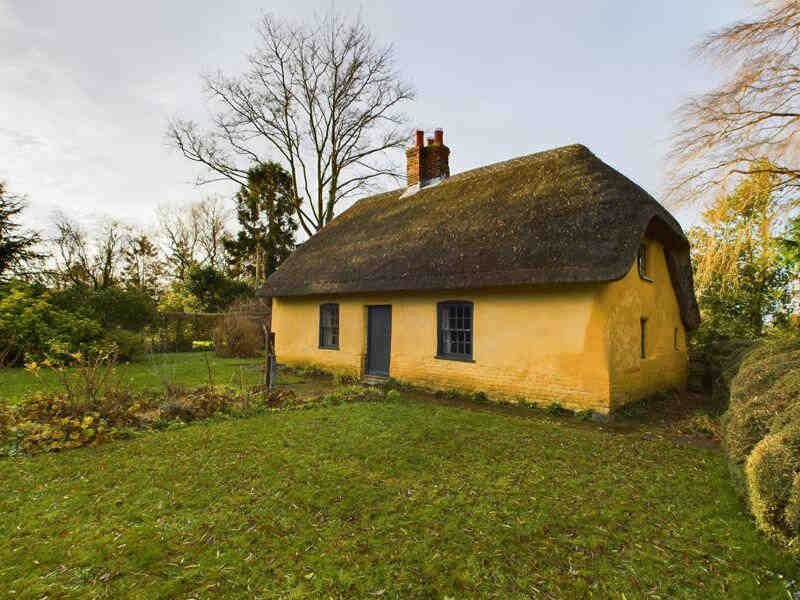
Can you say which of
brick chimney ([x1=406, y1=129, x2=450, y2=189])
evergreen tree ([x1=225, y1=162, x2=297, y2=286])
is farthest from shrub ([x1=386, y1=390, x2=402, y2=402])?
evergreen tree ([x1=225, y1=162, x2=297, y2=286])

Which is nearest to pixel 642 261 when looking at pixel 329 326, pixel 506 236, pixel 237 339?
pixel 506 236

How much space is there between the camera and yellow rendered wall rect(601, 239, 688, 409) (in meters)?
7.60

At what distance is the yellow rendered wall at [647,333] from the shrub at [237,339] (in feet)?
44.5

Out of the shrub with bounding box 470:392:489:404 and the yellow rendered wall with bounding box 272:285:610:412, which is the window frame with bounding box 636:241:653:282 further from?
the shrub with bounding box 470:392:489:404

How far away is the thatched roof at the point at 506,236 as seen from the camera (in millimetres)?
7590

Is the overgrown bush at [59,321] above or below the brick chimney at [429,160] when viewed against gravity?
below

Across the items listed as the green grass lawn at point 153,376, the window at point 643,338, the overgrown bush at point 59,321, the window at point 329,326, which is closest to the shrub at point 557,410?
the window at point 643,338

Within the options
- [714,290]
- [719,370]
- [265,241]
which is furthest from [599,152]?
[265,241]

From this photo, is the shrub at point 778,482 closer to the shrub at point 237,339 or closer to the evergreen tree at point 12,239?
the shrub at point 237,339

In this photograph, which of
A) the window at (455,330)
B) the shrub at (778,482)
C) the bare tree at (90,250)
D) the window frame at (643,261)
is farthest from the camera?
the bare tree at (90,250)

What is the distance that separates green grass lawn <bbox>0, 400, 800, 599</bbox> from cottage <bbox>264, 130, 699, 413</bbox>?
2.63 meters

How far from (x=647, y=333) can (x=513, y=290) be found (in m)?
3.58

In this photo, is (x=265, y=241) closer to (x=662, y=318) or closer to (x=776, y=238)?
(x=662, y=318)

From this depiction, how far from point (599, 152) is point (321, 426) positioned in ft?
33.6
